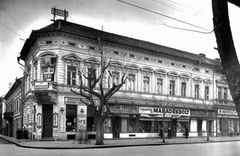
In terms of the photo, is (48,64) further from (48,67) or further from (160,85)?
(160,85)

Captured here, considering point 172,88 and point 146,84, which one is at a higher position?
point 146,84

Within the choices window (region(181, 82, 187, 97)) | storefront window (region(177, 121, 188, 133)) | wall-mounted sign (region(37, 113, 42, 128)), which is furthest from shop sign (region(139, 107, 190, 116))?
wall-mounted sign (region(37, 113, 42, 128))

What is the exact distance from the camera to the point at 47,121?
28.4 metres

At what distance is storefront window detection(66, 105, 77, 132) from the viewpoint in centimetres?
2872

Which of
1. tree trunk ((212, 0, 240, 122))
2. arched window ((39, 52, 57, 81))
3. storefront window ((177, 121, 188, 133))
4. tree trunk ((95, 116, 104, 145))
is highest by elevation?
arched window ((39, 52, 57, 81))

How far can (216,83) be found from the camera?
43.8 meters

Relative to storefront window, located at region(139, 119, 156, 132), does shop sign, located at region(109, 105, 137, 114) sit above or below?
above

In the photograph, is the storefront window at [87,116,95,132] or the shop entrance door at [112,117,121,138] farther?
the shop entrance door at [112,117,121,138]

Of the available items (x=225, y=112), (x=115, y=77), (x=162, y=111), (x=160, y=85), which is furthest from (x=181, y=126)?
(x=115, y=77)

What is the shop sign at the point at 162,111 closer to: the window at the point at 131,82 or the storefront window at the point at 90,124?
the window at the point at 131,82

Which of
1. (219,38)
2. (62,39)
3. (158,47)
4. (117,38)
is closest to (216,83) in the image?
(158,47)

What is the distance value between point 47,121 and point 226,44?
82.7 ft

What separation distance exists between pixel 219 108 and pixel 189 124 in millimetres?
7000

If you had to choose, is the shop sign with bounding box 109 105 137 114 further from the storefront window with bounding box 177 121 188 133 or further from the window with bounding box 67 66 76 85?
the storefront window with bounding box 177 121 188 133
